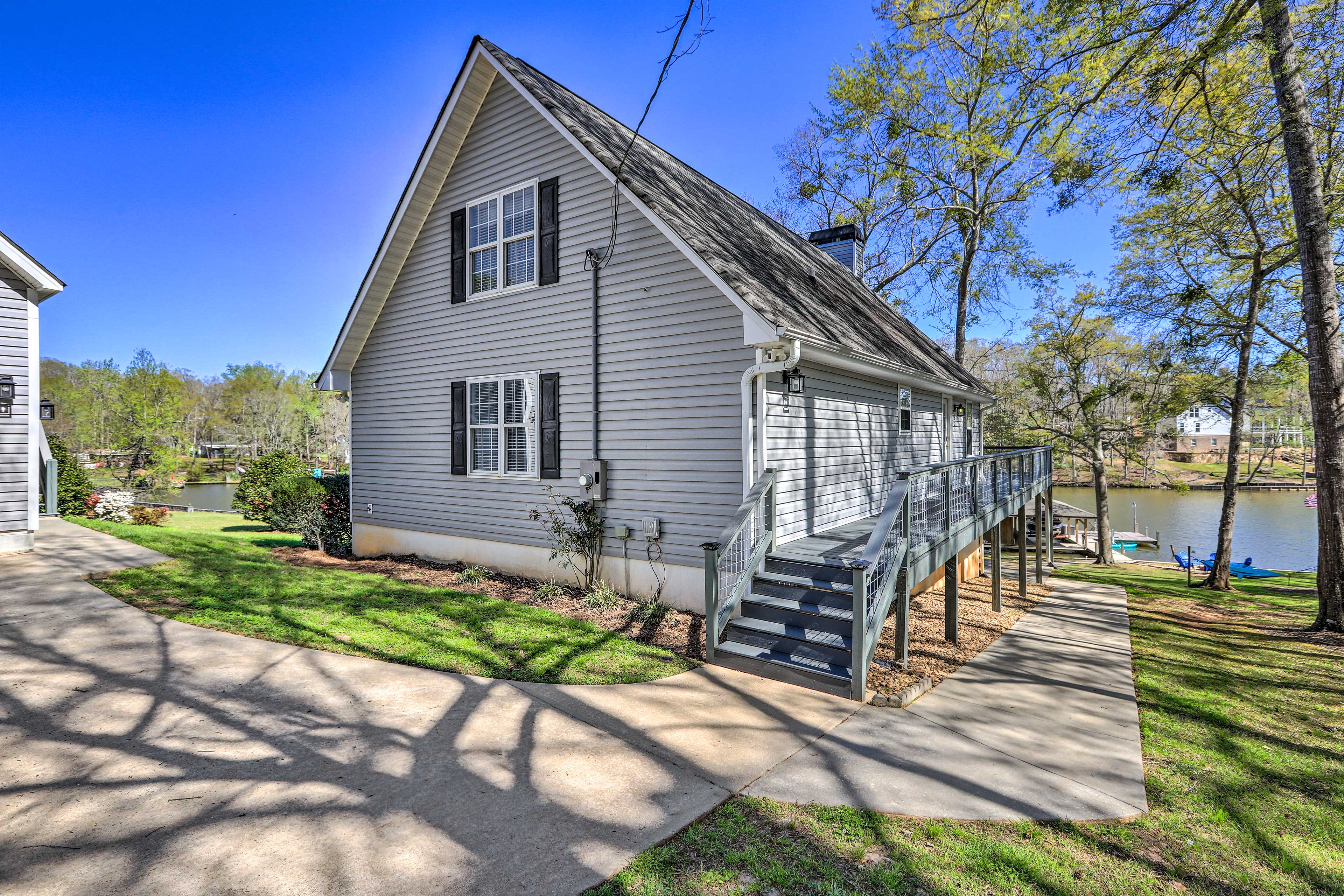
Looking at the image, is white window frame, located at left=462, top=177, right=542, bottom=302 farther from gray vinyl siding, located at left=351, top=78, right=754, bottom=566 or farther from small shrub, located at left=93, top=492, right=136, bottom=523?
small shrub, located at left=93, top=492, right=136, bottom=523

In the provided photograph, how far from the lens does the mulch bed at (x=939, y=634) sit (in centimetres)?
572

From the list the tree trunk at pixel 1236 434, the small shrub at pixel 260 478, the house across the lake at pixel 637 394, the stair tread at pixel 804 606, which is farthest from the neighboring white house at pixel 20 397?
the tree trunk at pixel 1236 434

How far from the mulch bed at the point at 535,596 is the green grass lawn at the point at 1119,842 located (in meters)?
2.86

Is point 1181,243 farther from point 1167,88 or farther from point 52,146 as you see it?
point 52,146

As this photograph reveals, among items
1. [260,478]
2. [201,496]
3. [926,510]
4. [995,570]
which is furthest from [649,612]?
[201,496]

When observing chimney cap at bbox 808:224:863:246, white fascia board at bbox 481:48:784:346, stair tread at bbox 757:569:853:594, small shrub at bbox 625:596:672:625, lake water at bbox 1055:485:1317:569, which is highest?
chimney cap at bbox 808:224:863:246

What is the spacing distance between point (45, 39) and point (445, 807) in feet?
75.4

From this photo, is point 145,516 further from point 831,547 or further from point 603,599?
point 831,547

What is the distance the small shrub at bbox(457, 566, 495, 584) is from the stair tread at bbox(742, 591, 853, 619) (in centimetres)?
452

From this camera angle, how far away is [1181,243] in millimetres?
12781

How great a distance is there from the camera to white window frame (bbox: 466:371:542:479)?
28.1 ft

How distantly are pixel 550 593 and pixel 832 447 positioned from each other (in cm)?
Answer: 435

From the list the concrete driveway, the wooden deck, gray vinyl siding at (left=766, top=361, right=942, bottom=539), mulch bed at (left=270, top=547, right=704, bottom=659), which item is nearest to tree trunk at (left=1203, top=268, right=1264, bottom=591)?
gray vinyl siding at (left=766, top=361, right=942, bottom=539)

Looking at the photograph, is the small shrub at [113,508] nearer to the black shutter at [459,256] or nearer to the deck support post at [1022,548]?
the black shutter at [459,256]
